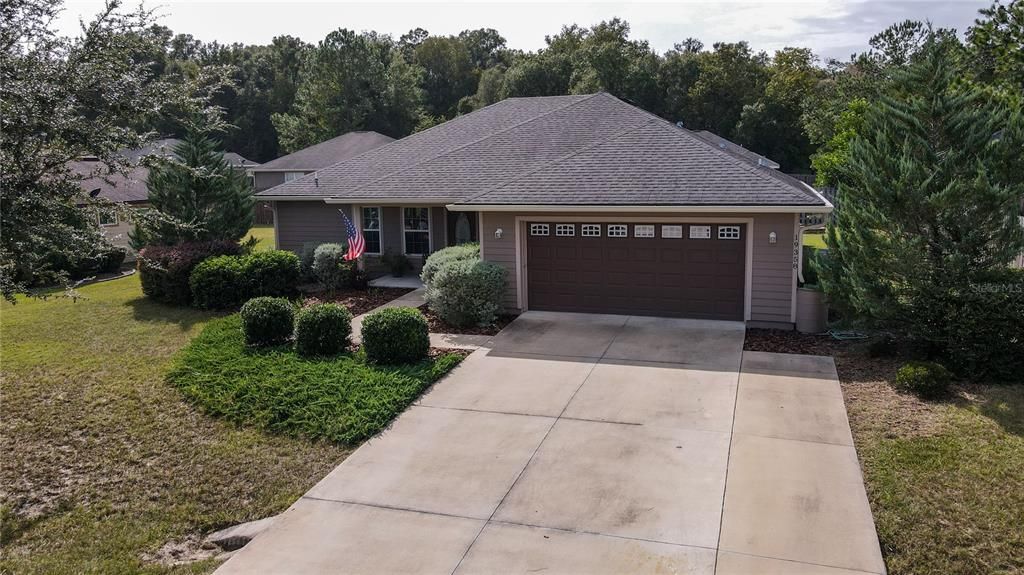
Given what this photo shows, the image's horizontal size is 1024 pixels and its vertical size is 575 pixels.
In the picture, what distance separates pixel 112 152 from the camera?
7934mm

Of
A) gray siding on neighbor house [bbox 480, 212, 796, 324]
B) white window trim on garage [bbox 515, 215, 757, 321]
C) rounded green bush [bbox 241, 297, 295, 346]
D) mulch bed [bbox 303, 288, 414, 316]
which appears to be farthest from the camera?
mulch bed [bbox 303, 288, 414, 316]

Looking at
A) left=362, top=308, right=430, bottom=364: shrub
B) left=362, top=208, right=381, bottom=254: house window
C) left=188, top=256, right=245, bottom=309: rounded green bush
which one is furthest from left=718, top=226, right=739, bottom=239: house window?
left=188, top=256, right=245, bottom=309: rounded green bush

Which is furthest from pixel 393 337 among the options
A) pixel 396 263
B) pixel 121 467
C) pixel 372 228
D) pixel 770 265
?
pixel 372 228

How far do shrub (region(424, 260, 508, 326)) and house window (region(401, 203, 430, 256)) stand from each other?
4.95m

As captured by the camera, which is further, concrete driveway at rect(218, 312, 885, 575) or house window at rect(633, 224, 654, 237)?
house window at rect(633, 224, 654, 237)

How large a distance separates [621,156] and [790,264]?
13.8ft

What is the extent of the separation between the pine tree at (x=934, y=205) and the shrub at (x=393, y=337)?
6.72 metres

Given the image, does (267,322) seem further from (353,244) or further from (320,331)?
(353,244)

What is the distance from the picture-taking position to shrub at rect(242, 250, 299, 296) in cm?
1570

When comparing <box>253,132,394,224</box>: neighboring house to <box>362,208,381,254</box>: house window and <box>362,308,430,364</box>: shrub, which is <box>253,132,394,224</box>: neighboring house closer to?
<box>362,208,381,254</box>: house window

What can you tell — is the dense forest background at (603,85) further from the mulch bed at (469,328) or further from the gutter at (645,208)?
the mulch bed at (469,328)

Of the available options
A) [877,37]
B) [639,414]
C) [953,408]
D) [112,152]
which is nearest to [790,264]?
[953,408]

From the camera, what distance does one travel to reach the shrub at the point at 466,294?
1353 centimetres

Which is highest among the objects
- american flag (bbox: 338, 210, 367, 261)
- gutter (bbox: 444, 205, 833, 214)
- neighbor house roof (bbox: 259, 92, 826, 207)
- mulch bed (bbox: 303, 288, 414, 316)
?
neighbor house roof (bbox: 259, 92, 826, 207)
